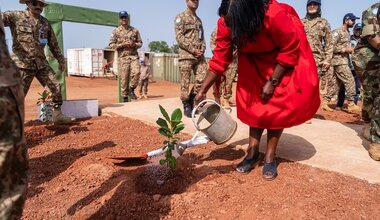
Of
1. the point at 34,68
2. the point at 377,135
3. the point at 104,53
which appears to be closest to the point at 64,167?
the point at 34,68

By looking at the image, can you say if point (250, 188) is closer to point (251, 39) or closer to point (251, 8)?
point (251, 39)

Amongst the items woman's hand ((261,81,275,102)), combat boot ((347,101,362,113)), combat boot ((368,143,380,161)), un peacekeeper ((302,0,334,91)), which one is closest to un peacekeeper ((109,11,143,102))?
un peacekeeper ((302,0,334,91))

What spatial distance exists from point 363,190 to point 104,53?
22.7 meters

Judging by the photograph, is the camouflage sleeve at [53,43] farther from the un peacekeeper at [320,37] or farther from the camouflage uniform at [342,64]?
the camouflage uniform at [342,64]

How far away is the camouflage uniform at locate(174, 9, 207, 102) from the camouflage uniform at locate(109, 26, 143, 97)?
2277mm

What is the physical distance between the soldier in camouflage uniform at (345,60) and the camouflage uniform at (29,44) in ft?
17.9

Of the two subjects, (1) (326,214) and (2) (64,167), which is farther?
(2) (64,167)

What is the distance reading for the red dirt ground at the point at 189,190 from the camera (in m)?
2.07

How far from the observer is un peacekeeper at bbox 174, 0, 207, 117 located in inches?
194

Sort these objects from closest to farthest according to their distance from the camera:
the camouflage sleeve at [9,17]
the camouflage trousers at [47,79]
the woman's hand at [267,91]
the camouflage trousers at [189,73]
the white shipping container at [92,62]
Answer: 1. the woman's hand at [267,91]
2. the camouflage sleeve at [9,17]
3. the camouflage trousers at [47,79]
4. the camouflage trousers at [189,73]
5. the white shipping container at [92,62]

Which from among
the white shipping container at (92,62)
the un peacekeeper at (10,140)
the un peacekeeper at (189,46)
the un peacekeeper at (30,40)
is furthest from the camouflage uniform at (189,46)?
the white shipping container at (92,62)

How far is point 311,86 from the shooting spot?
96.3 inches

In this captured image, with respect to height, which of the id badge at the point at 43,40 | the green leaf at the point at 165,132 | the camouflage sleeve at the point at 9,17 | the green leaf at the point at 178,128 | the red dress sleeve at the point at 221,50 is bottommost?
the green leaf at the point at 165,132

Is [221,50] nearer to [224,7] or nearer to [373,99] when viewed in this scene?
[224,7]
